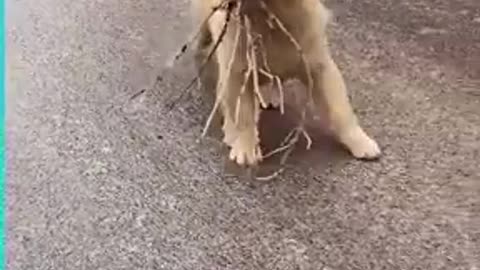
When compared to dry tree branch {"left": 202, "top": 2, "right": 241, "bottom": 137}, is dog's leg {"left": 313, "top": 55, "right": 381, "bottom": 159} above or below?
below

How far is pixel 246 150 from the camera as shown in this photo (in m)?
1.40

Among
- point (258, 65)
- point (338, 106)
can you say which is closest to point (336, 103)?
point (338, 106)

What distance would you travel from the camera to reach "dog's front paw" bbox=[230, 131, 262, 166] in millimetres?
1394

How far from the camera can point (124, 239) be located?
4.12 ft

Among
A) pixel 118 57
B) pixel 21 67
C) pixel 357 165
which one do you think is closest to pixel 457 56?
pixel 357 165

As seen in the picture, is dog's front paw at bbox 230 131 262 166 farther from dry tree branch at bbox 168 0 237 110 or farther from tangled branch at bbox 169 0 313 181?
dry tree branch at bbox 168 0 237 110

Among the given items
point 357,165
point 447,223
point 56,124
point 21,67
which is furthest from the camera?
point 21,67

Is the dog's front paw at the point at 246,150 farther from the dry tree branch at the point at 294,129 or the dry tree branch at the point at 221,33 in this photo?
→ the dry tree branch at the point at 221,33

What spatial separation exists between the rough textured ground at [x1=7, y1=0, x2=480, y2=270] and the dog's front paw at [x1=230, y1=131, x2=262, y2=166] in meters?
0.03

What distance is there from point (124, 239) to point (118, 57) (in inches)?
20.5

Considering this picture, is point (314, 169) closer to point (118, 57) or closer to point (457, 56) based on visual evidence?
point (457, 56)

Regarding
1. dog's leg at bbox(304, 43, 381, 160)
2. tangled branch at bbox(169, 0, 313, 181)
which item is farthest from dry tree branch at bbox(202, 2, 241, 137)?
dog's leg at bbox(304, 43, 381, 160)

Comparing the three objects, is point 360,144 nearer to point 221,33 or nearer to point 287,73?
point 287,73

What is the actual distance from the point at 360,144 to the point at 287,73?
0.52 feet
